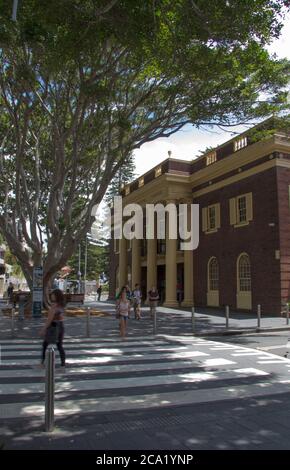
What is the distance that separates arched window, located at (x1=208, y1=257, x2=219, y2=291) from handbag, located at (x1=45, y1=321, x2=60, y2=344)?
67.8 ft

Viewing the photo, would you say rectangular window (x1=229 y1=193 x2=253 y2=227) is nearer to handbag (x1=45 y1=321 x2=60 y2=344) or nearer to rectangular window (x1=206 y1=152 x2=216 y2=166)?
rectangular window (x1=206 y1=152 x2=216 y2=166)

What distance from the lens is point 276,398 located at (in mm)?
7336

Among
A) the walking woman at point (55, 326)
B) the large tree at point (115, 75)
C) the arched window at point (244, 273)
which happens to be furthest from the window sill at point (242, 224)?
the walking woman at point (55, 326)

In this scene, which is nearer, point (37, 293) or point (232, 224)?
point (37, 293)

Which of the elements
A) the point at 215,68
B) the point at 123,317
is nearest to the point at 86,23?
the point at 215,68

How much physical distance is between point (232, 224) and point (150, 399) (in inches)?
839

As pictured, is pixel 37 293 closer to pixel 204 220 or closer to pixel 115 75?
pixel 115 75

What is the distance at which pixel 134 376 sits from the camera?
892 centimetres

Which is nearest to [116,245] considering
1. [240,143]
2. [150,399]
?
[240,143]

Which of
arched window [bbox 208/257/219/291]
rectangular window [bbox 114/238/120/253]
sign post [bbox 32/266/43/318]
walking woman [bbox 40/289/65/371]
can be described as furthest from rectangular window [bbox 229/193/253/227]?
rectangular window [bbox 114/238/120/253]

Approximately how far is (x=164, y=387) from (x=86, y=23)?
969 cm

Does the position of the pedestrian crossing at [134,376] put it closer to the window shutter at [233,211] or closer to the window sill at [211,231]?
the window shutter at [233,211]

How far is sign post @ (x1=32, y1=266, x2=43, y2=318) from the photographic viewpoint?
2044cm
